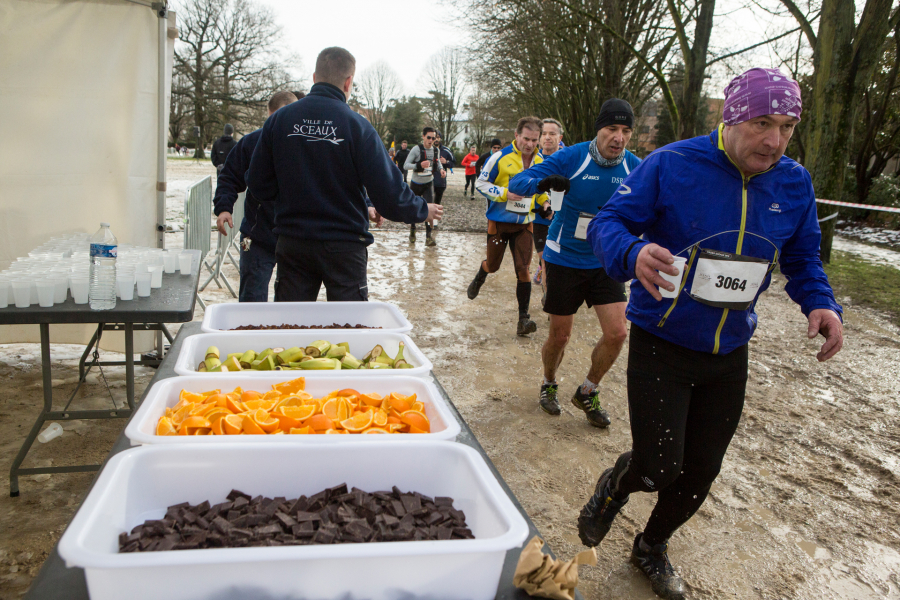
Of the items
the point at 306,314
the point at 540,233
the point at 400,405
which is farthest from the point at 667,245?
the point at 540,233

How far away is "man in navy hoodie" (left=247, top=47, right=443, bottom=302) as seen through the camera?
3.44 metres

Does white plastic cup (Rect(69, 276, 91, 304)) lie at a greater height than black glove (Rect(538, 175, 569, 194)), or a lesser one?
lesser

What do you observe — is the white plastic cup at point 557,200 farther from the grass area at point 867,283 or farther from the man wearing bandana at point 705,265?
the grass area at point 867,283

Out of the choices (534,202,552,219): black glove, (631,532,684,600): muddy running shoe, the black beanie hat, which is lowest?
(631,532,684,600): muddy running shoe

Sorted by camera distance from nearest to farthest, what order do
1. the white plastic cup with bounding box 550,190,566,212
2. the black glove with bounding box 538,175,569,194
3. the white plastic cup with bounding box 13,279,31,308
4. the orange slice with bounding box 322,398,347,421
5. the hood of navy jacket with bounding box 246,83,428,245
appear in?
the orange slice with bounding box 322,398,347,421
the white plastic cup with bounding box 13,279,31,308
the hood of navy jacket with bounding box 246,83,428,245
the black glove with bounding box 538,175,569,194
the white plastic cup with bounding box 550,190,566,212

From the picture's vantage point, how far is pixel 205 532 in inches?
49.5

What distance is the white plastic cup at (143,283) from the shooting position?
3227 millimetres

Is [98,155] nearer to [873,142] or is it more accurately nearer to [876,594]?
[876,594]

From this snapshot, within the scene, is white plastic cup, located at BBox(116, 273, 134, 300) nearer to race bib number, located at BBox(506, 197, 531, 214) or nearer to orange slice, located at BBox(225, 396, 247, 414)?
orange slice, located at BBox(225, 396, 247, 414)

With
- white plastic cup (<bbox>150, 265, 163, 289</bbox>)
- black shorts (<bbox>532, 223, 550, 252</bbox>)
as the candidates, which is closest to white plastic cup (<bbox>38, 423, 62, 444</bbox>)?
white plastic cup (<bbox>150, 265, 163, 289</bbox>)

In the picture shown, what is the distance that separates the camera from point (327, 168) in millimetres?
3455

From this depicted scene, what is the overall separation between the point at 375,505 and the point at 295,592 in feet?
1.00

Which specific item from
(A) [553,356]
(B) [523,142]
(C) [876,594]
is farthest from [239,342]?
(B) [523,142]

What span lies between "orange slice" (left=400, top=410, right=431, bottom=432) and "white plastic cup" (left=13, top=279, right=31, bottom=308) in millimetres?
2164
